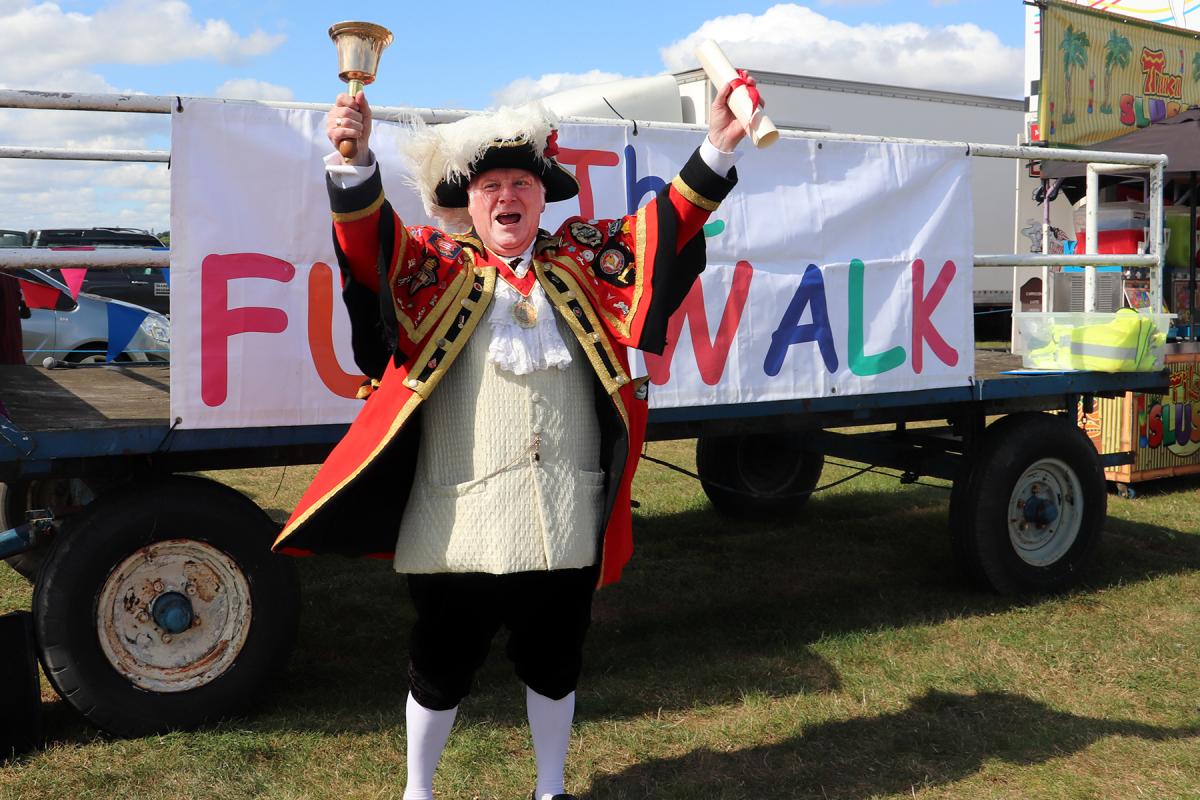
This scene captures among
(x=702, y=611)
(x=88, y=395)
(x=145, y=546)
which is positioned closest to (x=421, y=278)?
(x=145, y=546)

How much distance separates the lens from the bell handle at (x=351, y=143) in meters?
2.25

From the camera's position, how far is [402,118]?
371cm

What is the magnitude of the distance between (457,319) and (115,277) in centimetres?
1264

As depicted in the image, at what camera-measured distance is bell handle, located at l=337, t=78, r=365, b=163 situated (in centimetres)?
225

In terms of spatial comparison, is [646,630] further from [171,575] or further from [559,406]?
[559,406]

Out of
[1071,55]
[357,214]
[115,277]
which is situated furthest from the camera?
[115,277]

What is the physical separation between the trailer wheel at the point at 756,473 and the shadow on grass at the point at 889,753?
2.68m

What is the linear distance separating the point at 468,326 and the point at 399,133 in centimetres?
108

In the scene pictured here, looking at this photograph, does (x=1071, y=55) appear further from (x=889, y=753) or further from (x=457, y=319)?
(x=457, y=319)

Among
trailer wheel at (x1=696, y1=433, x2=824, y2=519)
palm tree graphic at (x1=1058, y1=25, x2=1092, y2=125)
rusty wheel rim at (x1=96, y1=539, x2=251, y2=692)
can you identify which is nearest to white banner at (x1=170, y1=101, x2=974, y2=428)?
rusty wheel rim at (x1=96, y1=539, x2=251, y2=692)

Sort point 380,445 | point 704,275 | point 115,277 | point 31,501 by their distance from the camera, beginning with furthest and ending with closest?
point 115,277 < point 31,501 < point 704,275 < point 380,445

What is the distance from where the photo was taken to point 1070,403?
17.9 ft

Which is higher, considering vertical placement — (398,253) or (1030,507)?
(398,253)

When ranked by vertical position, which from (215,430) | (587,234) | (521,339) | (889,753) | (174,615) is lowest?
(889,753)
